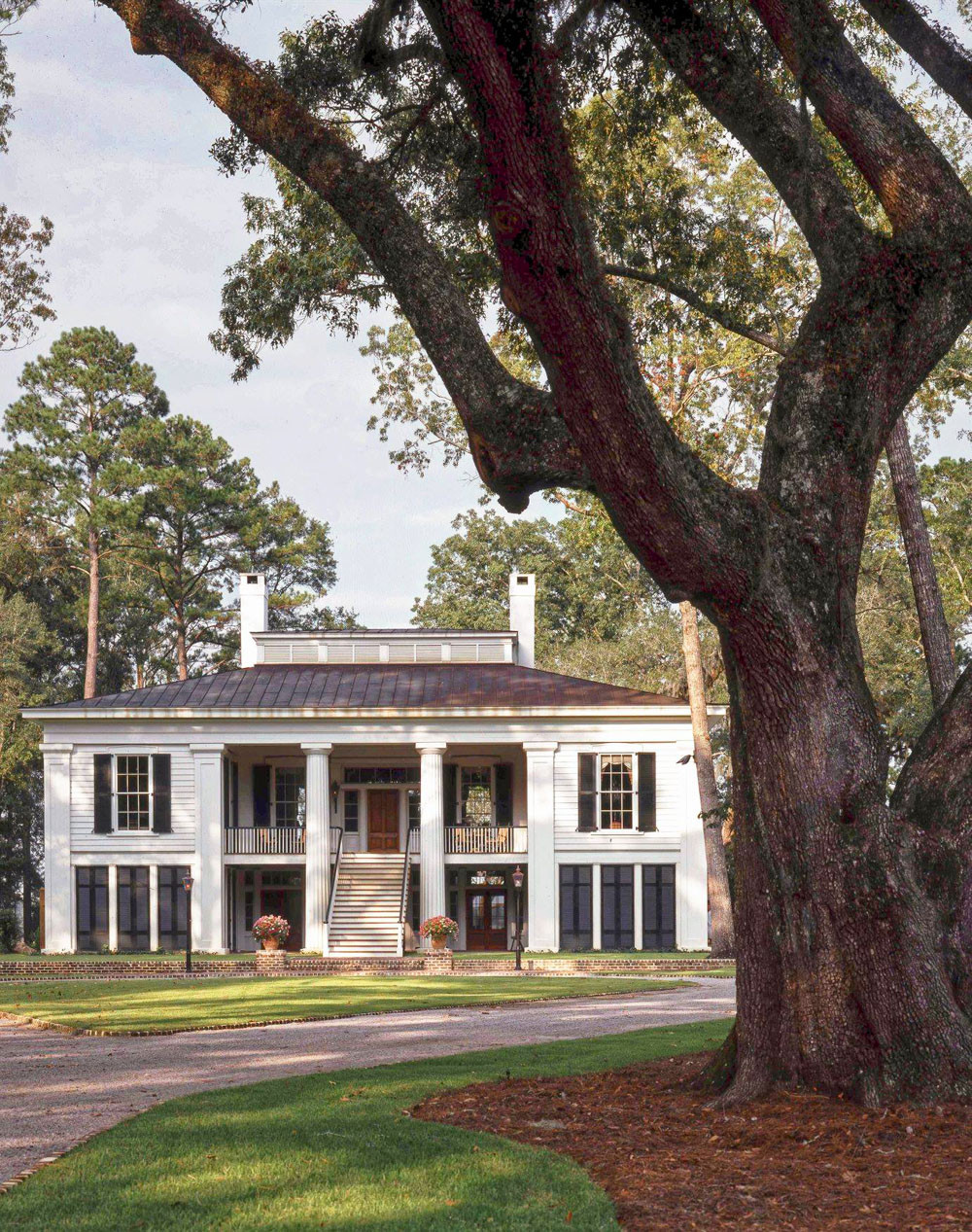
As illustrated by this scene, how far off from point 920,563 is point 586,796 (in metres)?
20.4

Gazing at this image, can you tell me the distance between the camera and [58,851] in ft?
106

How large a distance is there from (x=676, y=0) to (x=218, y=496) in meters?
42.9

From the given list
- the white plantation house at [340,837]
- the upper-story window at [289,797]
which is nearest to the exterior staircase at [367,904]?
the white plantation house at [340,837]

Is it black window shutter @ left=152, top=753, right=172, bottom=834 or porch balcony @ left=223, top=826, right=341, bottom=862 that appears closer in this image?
black window shutter @ left=152, top=753, right=172, bottom=834

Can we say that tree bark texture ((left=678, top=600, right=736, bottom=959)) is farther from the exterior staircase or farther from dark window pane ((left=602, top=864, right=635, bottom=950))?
the exterior staircase

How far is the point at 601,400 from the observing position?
24.9ft

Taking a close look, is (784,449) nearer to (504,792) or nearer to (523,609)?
(504,792)

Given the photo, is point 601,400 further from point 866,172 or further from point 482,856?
point 482,856

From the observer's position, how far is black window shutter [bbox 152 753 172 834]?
107ft

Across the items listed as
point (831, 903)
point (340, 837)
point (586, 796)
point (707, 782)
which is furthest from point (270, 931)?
point (831, 903)

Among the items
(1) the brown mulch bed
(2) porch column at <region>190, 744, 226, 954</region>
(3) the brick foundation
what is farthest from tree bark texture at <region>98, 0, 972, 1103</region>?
(2) porch column at <region>190, 744, 226, 954</region>

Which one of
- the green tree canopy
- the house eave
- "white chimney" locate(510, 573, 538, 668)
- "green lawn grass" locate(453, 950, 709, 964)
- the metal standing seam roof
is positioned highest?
the green tree canopy

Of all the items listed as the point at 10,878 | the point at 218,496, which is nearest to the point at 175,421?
the point at 218,496

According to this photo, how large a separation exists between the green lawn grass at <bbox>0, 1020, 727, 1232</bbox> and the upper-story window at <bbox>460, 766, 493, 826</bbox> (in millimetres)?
25857
